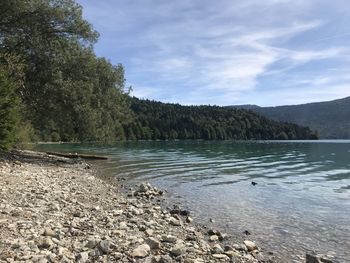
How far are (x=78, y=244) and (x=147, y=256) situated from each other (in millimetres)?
1762

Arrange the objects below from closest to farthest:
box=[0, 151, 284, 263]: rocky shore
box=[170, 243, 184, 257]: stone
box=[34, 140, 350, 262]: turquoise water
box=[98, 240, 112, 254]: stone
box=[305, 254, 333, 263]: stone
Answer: box=[0, 151, 284, 263]: rocky shore
box=[98, 240, 112, 254]: stone
box=[170, 243, 184, 257]: stone
box=[305, 254, 333, 263]: stone
box=[34, 140, 350, 262]: turquoise water

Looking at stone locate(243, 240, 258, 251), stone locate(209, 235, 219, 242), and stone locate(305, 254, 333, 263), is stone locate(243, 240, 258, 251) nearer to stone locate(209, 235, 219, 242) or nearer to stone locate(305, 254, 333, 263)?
stone locate(209, 235, 219, 242)

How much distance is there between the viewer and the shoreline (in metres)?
8.95

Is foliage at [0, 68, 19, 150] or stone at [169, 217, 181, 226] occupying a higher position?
foliage at [0, 68, 19, 150]

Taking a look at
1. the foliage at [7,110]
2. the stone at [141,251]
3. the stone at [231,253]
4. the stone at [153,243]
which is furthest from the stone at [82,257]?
the foliage at [7,110]

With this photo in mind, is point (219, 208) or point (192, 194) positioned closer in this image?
point (219, 208)

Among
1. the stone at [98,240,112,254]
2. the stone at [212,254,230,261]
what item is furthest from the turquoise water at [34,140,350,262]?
the stone at [98,240,112,254]

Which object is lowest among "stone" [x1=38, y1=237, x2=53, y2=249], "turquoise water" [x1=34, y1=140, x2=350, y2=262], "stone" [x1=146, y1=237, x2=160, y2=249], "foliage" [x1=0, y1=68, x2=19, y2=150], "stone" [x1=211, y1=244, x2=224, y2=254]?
"turquoise water" [x1=34, y1=140, x2=350, y2=262]

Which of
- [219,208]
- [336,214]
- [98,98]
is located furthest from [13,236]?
[98,98]

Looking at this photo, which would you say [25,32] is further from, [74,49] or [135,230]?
[135,230]

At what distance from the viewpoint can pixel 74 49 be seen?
111ft

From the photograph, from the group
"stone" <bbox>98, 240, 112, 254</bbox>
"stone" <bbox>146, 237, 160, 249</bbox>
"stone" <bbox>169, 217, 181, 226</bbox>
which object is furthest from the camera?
"stone" <bbox>169, 217, 181, 226</bbox>

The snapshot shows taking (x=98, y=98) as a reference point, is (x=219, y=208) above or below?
below

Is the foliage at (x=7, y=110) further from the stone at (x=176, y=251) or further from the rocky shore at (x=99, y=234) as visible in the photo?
the stone at (x=176, y=251)
